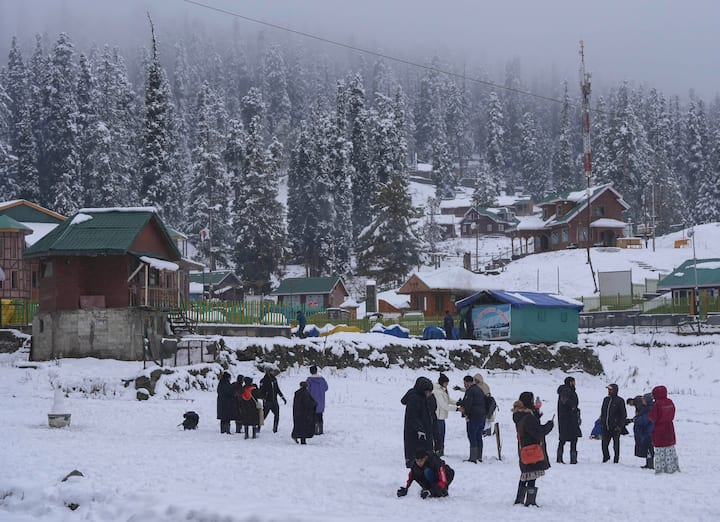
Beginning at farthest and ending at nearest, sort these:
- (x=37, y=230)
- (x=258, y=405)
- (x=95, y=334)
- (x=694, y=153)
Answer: (x=694, y=153) < (x=37, y=230) < (x=95, y=334) < (x=258, y=405)

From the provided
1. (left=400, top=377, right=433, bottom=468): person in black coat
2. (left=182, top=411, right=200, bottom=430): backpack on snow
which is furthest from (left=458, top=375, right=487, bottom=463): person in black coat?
(left=182, top=411, right=200, bottom=430): backpack on snow

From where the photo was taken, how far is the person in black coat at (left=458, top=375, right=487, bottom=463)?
1588cm

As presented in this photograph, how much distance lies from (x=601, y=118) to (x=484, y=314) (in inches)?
3518

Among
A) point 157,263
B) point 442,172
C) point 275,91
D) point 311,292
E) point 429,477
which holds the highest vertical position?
point 275,91

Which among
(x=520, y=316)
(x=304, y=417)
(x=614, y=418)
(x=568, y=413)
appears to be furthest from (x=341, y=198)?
(x=568, y=413)

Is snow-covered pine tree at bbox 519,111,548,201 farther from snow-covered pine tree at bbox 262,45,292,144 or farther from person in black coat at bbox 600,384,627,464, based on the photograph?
person in black coat at bbox 600,384,627,464

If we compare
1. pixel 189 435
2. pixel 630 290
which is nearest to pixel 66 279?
pixel 189 435

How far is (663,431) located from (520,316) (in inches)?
977

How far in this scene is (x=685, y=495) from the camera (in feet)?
42.2

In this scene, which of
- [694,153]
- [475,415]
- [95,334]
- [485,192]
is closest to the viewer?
[475,415]

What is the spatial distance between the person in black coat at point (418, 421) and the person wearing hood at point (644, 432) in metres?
5.48

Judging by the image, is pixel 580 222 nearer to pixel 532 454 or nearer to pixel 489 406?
pixel 489 406

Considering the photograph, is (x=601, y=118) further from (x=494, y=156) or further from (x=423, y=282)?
(x=423, y=282)

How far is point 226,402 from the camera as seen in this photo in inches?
745
